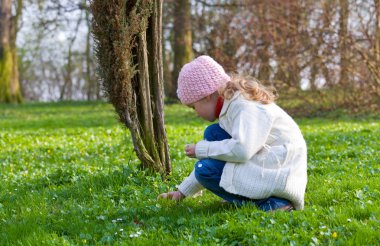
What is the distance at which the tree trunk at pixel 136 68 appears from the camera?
5.96m

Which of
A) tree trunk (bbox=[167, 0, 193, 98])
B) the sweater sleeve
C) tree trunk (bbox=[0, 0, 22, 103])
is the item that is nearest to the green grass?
the sweater sleeve

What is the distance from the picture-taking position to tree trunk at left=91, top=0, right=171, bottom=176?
19.6ft

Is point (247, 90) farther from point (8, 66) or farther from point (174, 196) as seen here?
point (8, 66)

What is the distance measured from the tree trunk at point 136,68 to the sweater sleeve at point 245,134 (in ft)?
5.97

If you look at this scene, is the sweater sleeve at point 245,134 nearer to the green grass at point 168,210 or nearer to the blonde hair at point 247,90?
the blonde hair at point 247,90

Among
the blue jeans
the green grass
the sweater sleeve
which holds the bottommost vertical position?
the green grass

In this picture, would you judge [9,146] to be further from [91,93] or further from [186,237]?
[91,93]

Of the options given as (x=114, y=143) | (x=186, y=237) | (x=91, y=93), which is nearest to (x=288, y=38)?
(x=114, y=143)

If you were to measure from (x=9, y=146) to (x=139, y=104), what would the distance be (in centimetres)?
676

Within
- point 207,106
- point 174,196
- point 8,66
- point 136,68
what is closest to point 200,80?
point 207,106

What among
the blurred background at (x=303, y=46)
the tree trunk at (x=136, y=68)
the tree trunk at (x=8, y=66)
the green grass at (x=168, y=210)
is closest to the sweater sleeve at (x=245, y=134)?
the green grass at (x=168, y=210)

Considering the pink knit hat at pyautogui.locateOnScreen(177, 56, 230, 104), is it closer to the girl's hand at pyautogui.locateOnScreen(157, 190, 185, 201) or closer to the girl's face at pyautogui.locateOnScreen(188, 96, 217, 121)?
the girl's face at pyautogui.locateOnScreen(188, 96, 217, 121)

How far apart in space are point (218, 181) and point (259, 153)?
46cm

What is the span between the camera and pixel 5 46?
105ft
